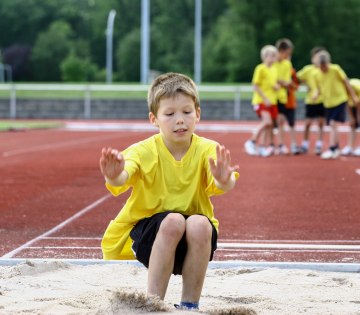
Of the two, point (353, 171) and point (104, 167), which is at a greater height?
point (104, 167)

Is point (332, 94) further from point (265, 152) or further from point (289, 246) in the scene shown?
point (289, 246)

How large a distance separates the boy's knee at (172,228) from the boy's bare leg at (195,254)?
0.05 m

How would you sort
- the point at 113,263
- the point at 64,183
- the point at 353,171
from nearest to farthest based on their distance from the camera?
the point at 113,263 → the point at 64,183 → the point at 353,171

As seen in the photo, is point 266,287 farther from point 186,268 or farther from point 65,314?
point 65,314

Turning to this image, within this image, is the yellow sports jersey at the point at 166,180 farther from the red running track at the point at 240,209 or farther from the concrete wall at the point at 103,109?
the concrete wall at the point at 103,109

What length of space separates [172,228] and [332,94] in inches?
535

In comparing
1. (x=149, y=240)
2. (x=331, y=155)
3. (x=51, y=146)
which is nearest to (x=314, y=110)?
(x=331, y=155)

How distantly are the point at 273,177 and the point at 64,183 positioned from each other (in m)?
2.98

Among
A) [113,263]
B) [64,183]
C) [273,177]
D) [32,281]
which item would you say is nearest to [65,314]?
[32,281]

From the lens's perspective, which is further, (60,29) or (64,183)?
(60,29)

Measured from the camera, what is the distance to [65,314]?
207 inches

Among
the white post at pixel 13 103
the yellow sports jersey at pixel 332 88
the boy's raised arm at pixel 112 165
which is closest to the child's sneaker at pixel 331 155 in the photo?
the yellow sports jersey at pixel 332 88

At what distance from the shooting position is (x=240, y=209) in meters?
10.9

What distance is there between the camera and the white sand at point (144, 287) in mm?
5375
